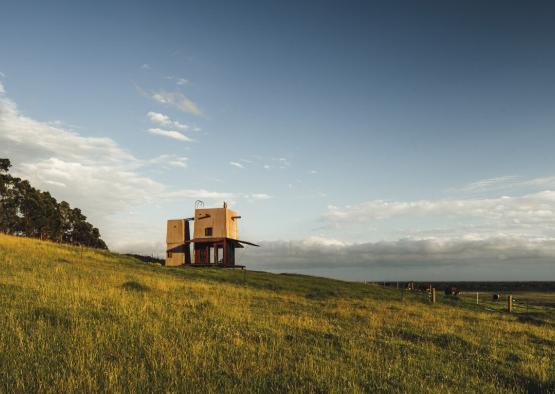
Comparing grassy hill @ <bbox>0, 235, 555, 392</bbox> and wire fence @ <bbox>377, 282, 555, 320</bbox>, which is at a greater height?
grassy hill @ <bbox>0, 235, 555, 392</bbox>

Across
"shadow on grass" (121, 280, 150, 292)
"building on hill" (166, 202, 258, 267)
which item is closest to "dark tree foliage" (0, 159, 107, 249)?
"building on hill" (166, 202, 258, 267)

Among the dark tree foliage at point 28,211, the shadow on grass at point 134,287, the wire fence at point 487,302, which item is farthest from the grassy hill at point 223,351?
the dark tree foliage at point 28,211

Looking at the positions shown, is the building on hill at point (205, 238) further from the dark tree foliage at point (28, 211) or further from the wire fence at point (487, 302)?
the dark tree foliage at point (28, 211)

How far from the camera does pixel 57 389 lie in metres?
6.98

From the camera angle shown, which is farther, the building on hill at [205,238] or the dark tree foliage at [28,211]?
the dark tree foliage at [28,211]

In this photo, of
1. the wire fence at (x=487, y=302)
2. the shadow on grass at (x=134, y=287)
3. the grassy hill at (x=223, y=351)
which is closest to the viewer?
the grassy hill at (x=223, y=351)

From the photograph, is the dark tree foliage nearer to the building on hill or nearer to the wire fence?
the building on hill

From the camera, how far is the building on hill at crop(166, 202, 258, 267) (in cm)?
5525

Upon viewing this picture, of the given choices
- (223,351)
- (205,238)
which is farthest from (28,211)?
(223,351)

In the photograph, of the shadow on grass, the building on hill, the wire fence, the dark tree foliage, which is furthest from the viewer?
the dark tree foliage

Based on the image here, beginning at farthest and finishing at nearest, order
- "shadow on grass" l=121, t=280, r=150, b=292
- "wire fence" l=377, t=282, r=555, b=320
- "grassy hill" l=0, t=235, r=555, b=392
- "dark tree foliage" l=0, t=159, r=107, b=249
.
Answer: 1. "dark tree foliage" l=0, t=159, r=107, b=249
2. "wire fence" l=377, t=282, r=555, b=320
3. "shadow on grass" l=121, t=280, r=150, b=292
4. "grassy hill" l=0, t=235, r=555, b=392

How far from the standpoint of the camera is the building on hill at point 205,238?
5525 cm

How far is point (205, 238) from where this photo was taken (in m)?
55.5

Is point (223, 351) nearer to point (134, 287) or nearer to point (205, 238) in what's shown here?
point (134, 287)
